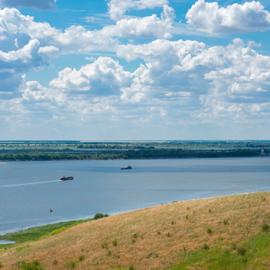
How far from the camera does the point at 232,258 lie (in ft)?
95.6

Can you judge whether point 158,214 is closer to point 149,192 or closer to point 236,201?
point 236,201

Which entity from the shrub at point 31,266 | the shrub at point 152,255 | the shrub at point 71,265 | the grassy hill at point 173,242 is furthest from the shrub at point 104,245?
the shrub at point 31,266

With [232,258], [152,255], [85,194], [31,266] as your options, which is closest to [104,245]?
[152,255]

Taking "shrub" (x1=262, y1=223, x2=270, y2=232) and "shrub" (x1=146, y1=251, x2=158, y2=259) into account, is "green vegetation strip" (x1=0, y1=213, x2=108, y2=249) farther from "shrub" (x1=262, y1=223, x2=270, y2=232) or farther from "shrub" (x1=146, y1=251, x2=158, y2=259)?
"shrub" (x1=262, y1=223, x2=270, y2=232)

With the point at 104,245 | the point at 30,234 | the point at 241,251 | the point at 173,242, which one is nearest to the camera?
the point at 241,251

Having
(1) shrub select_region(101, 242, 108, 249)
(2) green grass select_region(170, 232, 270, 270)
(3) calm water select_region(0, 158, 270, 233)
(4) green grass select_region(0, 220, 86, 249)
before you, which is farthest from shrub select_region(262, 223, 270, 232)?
(3) calm water select_region(0, 158, 270, 233)

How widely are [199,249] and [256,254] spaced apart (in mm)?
3019

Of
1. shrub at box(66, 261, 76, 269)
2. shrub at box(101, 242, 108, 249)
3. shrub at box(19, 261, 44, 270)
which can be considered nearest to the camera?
shrub at box(66, 261, 76, 269)

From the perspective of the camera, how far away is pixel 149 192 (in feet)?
426

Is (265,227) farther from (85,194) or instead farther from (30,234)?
(85,194)

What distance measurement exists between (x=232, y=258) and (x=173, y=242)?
13.9ft

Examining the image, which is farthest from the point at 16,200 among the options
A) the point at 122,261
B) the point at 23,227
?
the point at 122,261

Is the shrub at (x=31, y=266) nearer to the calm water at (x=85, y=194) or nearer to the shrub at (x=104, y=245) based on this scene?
the shrub at (x=104, y=245)

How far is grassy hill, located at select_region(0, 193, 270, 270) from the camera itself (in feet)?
97.0
